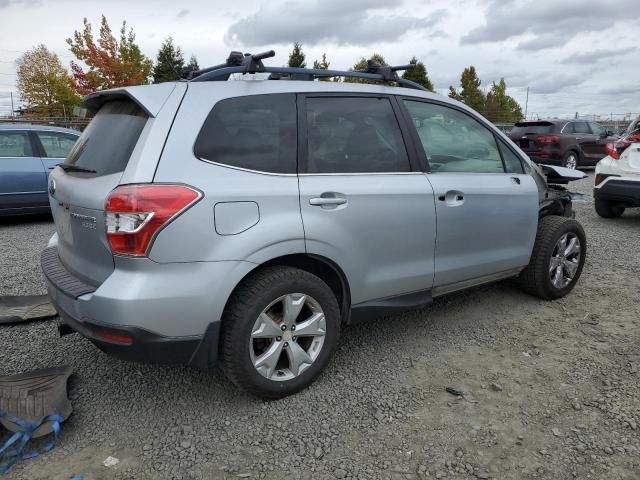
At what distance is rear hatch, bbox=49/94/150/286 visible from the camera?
2523 mm

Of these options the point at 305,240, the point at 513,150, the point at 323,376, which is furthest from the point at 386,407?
the point at 513,150

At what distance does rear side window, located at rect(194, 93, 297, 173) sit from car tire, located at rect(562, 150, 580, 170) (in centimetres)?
1297

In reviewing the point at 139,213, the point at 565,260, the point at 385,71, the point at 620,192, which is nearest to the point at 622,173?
the point at 620,192

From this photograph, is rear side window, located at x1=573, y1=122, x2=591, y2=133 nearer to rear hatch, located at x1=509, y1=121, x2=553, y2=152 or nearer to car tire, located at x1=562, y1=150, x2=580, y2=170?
car tire, located at x1=562, y1=150, x2=580, y2=170

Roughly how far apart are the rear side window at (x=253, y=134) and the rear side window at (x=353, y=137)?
0.43 feet

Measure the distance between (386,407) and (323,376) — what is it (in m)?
0.47

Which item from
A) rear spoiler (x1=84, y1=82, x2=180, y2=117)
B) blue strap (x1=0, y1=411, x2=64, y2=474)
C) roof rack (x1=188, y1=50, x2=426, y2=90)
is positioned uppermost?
roof rack (x1=188, y1=50, x2=426, y2=90)

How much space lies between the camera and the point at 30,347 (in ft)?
11.5

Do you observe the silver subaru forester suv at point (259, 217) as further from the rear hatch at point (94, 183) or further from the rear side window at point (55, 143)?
the rear side window at point (55, 143)

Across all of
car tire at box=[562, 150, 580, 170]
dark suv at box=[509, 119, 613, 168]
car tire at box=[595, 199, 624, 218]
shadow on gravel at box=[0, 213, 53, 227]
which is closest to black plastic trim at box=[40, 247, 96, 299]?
shadow on gravel at box=[0, 213, 53, 227]

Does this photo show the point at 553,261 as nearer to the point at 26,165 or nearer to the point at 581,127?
the point at 26,165

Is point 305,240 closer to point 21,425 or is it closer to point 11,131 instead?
point 21,425

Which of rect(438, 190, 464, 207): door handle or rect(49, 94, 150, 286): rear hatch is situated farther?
rect(438, 190, 464, 207): door handle

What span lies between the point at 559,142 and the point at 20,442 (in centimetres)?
1416
